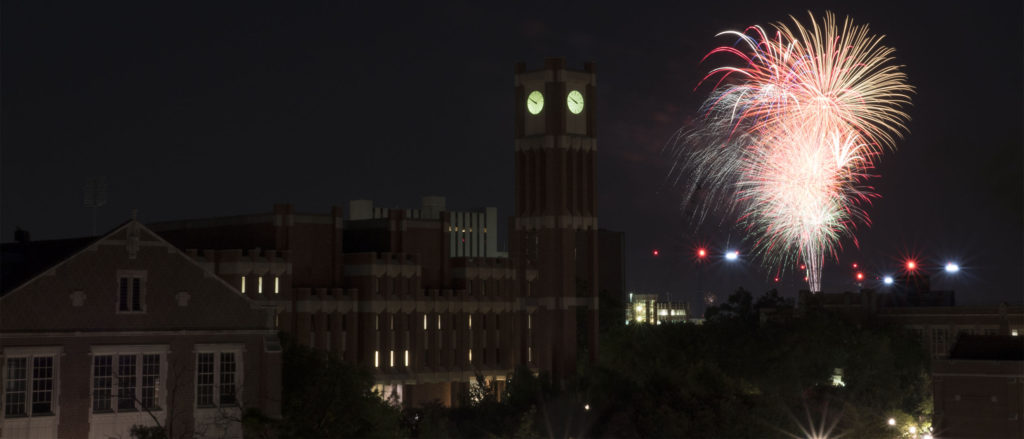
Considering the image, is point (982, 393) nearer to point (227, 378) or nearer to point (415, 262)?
point (415, 262)

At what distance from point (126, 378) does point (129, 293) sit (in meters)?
4.20

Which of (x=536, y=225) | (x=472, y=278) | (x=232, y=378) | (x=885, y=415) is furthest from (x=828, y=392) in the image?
(x=232, y=378)

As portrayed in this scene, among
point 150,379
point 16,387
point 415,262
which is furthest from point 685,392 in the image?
point 415,262

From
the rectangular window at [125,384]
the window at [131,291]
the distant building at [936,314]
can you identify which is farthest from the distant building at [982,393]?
the window at [131,291]

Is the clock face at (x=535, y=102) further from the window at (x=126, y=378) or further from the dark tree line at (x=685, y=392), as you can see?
the window at (x=126, y=378)

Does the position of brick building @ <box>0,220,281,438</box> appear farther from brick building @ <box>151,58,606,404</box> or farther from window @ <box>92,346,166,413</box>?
brick building @ <box>151,58,606,404</box>

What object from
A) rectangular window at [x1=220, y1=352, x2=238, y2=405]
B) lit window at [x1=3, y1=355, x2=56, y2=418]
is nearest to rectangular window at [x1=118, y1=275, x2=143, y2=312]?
lit window at [x1=3, y1=355, x2=56, y2=418]

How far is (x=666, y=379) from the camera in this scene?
8931 cm

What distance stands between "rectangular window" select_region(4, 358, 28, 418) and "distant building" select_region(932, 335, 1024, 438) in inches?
2975

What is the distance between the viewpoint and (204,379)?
69000mm

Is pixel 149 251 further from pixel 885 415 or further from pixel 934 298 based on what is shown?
pixel 934 298

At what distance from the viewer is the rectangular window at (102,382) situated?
66.0m

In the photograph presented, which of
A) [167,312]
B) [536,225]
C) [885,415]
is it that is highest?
[536,225]

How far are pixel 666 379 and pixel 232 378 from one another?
31.4m
